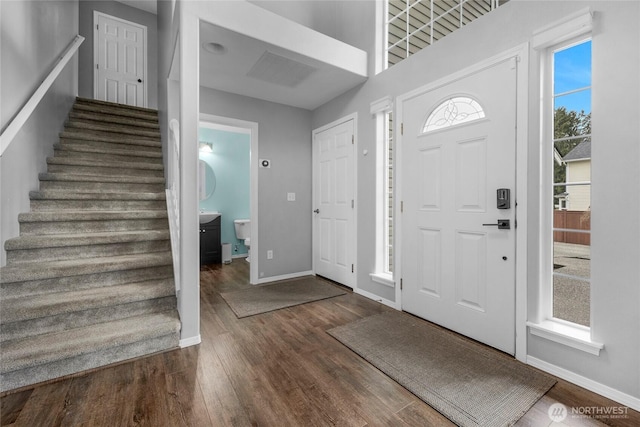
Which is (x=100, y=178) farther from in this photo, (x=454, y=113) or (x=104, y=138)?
(x=454, y=113)

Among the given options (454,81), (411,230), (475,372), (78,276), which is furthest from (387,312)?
(78,276)

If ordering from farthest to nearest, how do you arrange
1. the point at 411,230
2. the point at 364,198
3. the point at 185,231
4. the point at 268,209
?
1. the point at 268,209
2. the point at 364,198
3. the point at 411,230
4. the point at 185,231

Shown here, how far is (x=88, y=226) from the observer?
2.46 metres

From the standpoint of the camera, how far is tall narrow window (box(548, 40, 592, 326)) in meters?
1.68

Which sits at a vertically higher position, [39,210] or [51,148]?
[51,148]

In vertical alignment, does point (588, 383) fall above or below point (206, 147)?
below

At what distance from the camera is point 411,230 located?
2.59m

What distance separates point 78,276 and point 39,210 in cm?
89

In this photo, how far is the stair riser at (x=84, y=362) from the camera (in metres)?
1.56

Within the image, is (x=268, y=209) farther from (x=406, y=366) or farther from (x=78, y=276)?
(x=406, y=366)

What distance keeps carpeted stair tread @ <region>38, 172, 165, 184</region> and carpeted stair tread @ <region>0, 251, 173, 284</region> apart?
0.94 m

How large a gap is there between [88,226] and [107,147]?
1.28 metres

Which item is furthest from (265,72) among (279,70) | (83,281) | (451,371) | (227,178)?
(451,371)

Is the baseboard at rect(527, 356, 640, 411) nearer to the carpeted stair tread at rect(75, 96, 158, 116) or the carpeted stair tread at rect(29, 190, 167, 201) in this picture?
the carpeted stair tread at rect(29, 190, 167, 201)
